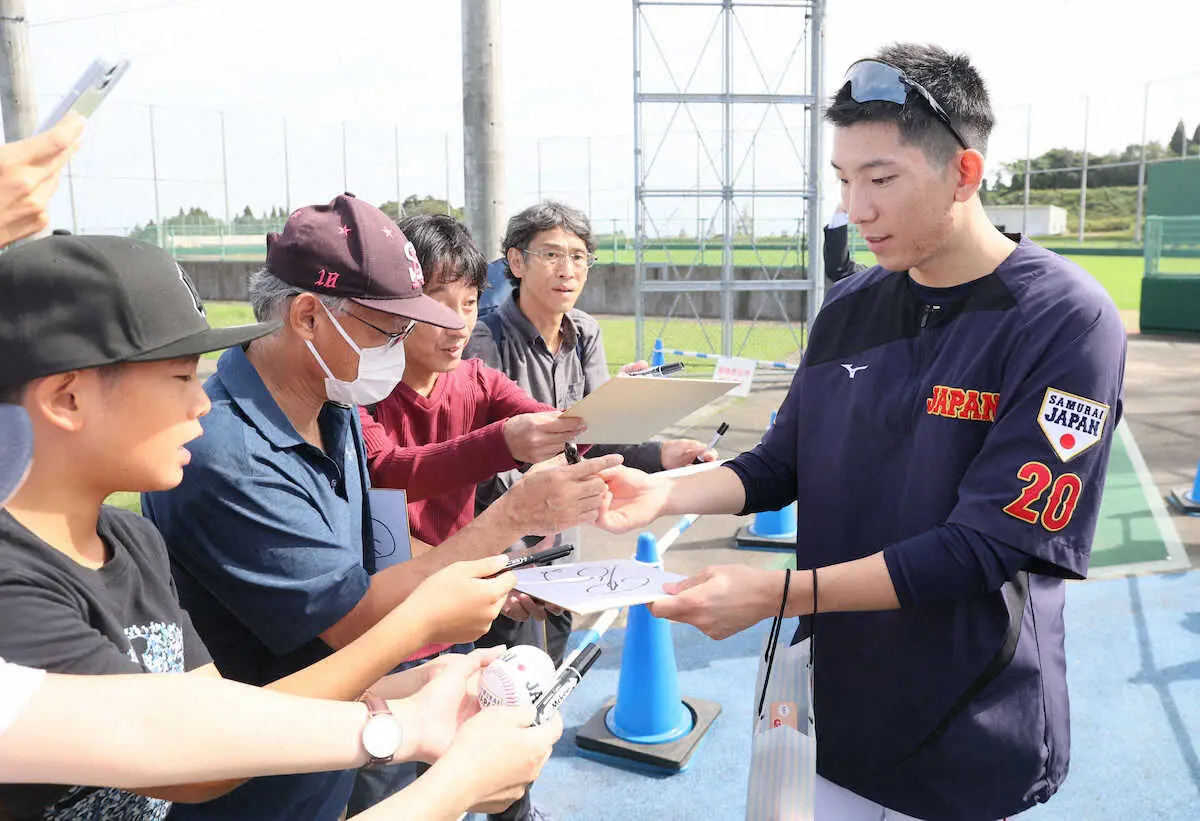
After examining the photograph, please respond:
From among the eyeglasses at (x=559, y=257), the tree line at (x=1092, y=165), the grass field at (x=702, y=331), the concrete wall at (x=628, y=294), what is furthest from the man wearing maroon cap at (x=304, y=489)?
the tree line at (x=1092, y=165)

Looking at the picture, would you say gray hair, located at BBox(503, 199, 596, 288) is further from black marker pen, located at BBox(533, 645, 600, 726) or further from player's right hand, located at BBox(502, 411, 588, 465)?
black marker pen, located at BBox(533, 645, 600, 726)

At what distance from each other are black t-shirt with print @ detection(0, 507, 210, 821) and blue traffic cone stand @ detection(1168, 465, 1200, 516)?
7.78m

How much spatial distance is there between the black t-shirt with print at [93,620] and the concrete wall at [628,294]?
20.1 meters

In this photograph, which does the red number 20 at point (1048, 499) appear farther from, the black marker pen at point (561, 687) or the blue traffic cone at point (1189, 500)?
the blue traffic cone at point (1189, 500)

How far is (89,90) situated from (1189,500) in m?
8.12

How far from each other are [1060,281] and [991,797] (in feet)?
3.77

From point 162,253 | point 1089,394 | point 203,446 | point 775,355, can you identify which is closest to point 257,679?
point 203,446

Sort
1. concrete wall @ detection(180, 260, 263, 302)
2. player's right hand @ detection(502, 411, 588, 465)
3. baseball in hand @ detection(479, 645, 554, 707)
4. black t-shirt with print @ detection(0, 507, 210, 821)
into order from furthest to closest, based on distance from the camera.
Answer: concrete wall @ detection(180, 260, 263, 302), player's right hand @ detection(502, 411, 588, 465), baseball in hand @ detection(479, 645, 554, 707), black t-shirt with print @ detection(0, 507, 210, 821)

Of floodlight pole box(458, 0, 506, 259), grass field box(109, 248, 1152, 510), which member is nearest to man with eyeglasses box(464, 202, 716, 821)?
floodlight pole box(458, 0, 506, 259)

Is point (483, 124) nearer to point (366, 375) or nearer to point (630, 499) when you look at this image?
point (630, 499)

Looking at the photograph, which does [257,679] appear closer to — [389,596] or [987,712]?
[389,596]

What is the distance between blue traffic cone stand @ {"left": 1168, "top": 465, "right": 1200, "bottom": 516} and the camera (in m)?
7.16

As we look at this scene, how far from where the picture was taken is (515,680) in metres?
1.62

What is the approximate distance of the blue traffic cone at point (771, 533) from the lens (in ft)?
21.6
